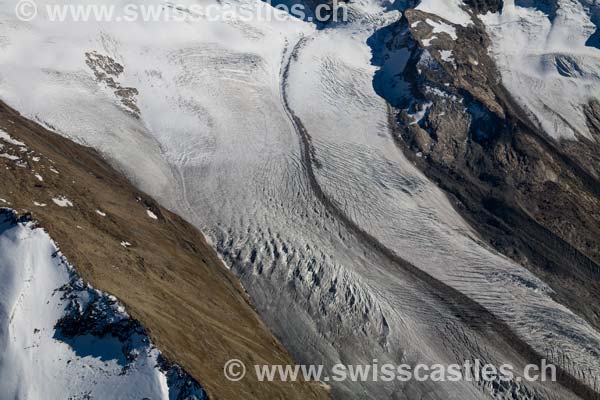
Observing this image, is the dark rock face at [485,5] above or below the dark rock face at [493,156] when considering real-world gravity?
above

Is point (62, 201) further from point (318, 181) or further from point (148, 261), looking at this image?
point (318, 181)

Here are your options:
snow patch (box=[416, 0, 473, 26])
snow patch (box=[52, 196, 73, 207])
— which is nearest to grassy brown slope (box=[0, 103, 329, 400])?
snow patch (box=[52, 196, 73, 207])

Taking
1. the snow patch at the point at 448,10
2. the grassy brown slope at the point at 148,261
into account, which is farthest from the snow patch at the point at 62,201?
the snow patch at the point at 448,10

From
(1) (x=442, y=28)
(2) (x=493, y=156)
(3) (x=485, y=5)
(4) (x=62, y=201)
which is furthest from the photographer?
(3) (x=485, y=5)

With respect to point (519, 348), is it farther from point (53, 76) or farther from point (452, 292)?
point (53, 76)

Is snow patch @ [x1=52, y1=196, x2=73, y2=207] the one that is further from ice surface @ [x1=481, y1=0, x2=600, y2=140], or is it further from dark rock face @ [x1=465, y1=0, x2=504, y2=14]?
dark rock face @ [x1=465, y1=0, x2=504, y2=14]

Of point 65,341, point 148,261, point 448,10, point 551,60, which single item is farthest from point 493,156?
point 65,341

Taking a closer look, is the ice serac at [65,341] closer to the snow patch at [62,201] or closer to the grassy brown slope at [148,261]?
the grassy brown slope at [148,261]
